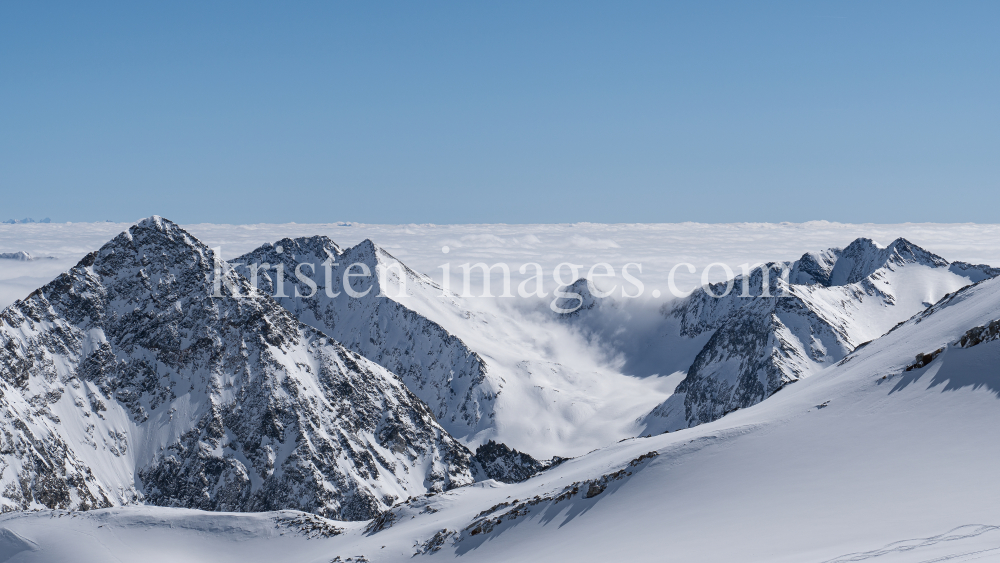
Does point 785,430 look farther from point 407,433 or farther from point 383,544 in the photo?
point 407,433

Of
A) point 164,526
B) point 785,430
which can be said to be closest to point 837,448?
point 785,430

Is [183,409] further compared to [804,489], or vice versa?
[183,409]

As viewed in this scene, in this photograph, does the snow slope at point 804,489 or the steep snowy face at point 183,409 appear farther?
the steep snowy face at point 183,409

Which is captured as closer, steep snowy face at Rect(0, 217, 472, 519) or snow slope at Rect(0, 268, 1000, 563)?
snow slope at Rect(0, 268, 1000, 563)

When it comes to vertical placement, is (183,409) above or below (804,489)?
below
